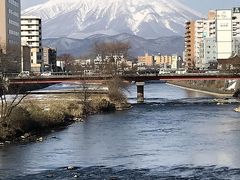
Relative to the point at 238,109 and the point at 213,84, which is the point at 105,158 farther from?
the point at 213,84

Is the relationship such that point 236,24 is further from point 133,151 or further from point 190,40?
point 133,151

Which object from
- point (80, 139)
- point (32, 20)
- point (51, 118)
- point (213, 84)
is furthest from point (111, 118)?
point (32, 20)

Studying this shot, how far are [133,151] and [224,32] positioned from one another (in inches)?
4692

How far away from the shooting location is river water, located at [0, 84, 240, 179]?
21.2 metres

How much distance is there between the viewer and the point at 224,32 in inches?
5581

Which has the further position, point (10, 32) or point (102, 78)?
point (10, 32)

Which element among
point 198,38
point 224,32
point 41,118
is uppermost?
point 224,32

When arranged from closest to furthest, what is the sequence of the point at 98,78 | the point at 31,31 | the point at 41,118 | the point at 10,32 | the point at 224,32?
the point at 41,118
the point at 98,78
the point at 10,32
the point at 31,31
the point at 224,32

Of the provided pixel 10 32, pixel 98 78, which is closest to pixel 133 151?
pixel 98 78

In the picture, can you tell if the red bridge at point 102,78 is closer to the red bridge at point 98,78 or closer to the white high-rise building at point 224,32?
the red bridge at point 98,78

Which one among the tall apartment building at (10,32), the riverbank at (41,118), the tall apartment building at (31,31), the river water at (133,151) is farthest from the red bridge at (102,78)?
the tall apartment building at (31,31)

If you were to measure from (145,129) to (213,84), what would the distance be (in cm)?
6504

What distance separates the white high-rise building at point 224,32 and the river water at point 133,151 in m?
103

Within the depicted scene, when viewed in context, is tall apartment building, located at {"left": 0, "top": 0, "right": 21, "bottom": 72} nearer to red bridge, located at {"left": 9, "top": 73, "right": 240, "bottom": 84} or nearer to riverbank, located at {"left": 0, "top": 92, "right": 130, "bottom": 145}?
red bridge, located at {"left": 9, "top": 73, "right": 240, "bottom": 84}
